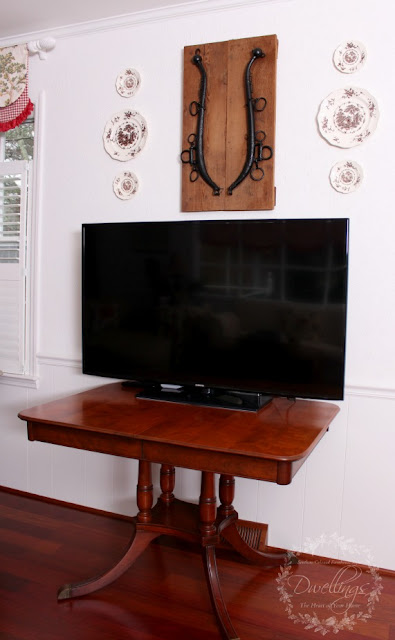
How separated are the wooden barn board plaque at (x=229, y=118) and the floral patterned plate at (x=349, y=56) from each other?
0.85 feet

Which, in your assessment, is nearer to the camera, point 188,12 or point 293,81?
point 293,81

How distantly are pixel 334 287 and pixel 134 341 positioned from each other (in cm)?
91

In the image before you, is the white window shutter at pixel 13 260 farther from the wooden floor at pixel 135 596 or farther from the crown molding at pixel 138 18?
the wooden floor at pixel 135 596

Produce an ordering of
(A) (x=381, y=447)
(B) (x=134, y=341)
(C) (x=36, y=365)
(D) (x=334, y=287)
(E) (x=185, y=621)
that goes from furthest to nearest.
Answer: (C) (x=36, y=365)
(B) (x=134, y=341)
(A) (x=381, y=447)
(D) (x=334, y=287)
(E) (x=185, y=621)

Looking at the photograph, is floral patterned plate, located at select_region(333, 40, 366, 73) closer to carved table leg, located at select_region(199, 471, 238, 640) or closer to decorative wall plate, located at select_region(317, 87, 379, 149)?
decorative wall plate, located at select_region(317, 87, 379, 149)

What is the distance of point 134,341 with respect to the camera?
2.45 meters

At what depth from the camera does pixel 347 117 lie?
224cm

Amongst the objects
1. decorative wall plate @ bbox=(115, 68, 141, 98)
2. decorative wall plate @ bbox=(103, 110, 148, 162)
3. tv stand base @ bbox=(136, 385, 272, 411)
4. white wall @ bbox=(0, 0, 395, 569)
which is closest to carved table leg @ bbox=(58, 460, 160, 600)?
tv stand base @ bbox=(136, 385, 272, 411)

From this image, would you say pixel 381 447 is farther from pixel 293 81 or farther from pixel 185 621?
pixel 293 81

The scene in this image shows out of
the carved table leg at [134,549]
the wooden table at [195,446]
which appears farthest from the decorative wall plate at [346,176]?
the carved table leg at [134,549]

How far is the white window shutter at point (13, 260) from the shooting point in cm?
291

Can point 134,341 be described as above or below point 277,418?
above

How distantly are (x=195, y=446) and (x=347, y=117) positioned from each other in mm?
1469

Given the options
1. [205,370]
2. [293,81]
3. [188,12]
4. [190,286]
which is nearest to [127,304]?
[190,286]
